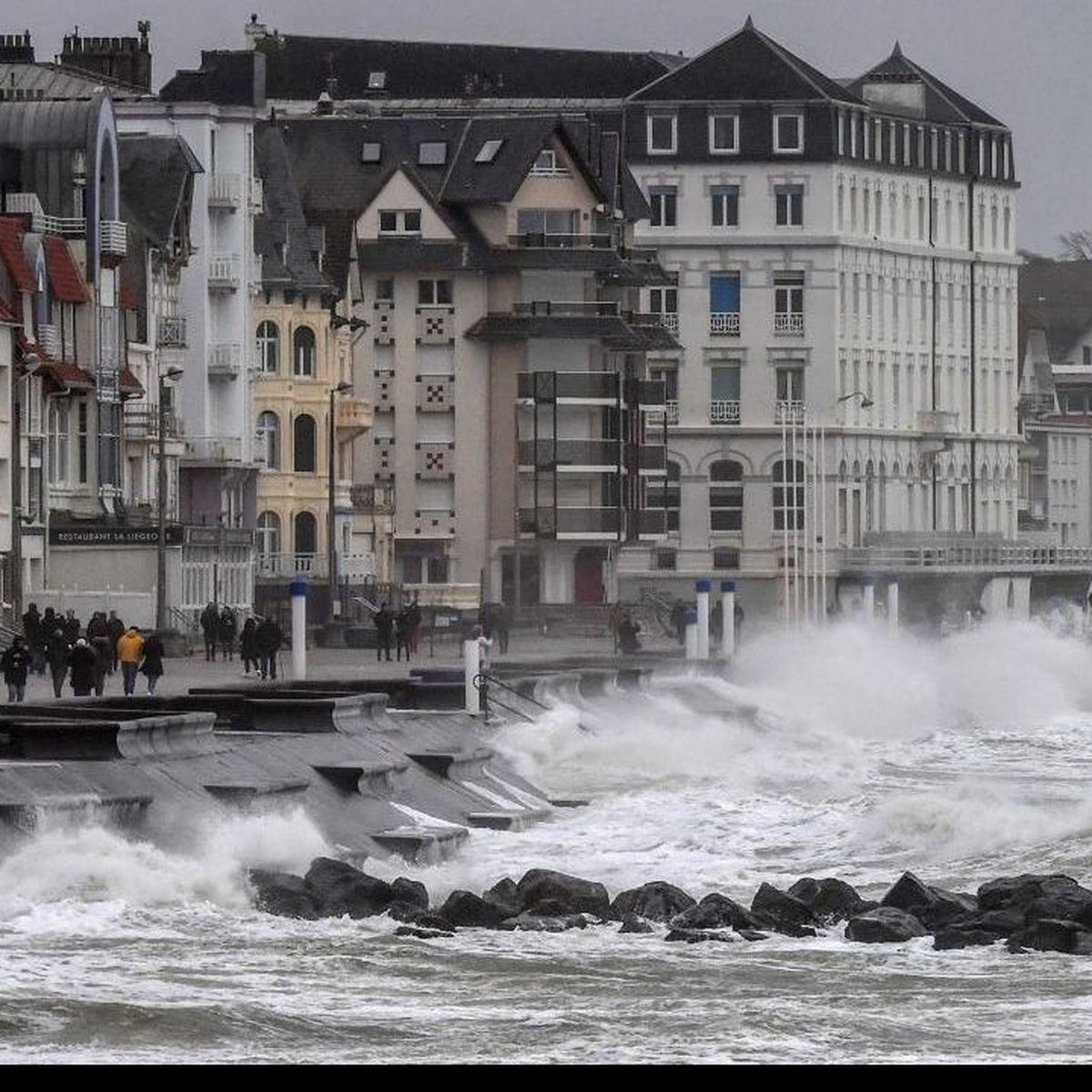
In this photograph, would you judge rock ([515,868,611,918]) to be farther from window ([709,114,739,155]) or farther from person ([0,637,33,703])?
window ([709,114,739,155])

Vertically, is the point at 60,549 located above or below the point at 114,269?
below

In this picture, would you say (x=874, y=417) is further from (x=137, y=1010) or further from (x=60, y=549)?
(x=137, y=1010)

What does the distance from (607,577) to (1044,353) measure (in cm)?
5809

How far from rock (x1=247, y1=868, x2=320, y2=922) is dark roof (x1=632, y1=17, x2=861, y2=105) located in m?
104

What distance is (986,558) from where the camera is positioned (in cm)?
14650

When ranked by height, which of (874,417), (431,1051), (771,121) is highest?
(771,121)

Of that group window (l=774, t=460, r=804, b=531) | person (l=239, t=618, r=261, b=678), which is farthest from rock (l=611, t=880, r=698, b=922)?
window (l=774, t=460, r=804, b=531)

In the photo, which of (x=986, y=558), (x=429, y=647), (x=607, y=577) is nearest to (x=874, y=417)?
(x=986, y=558)

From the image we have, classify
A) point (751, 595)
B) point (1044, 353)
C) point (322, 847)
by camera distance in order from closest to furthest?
point (322, 847) → point (751, 595) → point (1044, 353)

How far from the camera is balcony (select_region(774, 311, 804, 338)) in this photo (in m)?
140

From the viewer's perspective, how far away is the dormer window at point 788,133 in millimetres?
138375

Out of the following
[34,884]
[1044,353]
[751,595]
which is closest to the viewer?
[34,884]

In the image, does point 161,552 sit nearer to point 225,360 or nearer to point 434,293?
point 225,360

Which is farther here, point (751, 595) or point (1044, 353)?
point (1044, 353)
